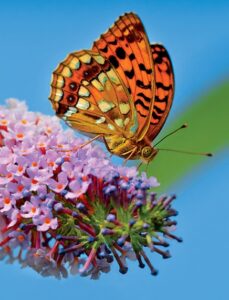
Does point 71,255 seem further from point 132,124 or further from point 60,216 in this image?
point 132,124

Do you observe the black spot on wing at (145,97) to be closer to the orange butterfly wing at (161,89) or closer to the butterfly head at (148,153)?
the orange butterfly wing at (161,89)

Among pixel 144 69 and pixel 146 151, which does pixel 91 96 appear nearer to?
pixel 144 69

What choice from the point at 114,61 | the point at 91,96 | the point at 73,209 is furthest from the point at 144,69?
the point at 73,209

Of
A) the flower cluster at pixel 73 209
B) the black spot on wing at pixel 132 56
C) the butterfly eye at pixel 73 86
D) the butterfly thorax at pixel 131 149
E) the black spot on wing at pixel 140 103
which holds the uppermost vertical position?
the black spot on wing at pixel 132 56

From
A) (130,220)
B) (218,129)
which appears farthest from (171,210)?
(218,129)

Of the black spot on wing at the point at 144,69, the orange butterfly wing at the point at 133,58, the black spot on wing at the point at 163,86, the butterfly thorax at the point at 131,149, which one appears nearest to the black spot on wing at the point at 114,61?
the orange butterfly wing at the point at 133,58

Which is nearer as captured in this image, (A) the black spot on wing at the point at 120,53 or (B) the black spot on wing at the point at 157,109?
(B) the black spot on wing at the point at 157,109

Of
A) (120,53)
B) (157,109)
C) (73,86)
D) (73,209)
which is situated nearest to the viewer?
(73,209)
